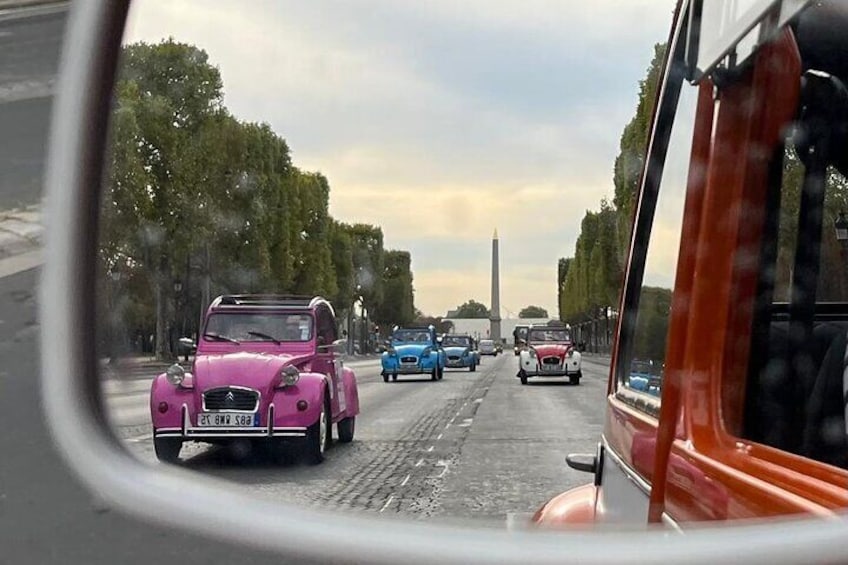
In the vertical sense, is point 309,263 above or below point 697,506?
above

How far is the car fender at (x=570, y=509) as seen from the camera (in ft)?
4.53

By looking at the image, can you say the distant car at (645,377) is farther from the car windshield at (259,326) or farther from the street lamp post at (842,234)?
the car windshield at (259,326)

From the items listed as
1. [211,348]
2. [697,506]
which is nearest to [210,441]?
[211,348]

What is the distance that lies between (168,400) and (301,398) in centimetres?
15

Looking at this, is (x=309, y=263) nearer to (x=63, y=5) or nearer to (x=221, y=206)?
(x=221, y=206)

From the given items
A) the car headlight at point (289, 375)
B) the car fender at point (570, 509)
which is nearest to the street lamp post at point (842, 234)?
the car fender at point (570, 509)

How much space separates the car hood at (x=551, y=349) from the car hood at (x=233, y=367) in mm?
371

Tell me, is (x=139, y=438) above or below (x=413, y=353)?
below

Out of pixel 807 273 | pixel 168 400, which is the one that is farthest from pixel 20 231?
pixel 807 273

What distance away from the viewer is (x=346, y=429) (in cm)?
151

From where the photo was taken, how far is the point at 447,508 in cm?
135

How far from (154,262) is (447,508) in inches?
18.9

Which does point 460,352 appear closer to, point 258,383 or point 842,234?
point 258,383

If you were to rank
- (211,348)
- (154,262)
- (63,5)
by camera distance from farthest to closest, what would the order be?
(63,5) < (154,262) < (211,348)
